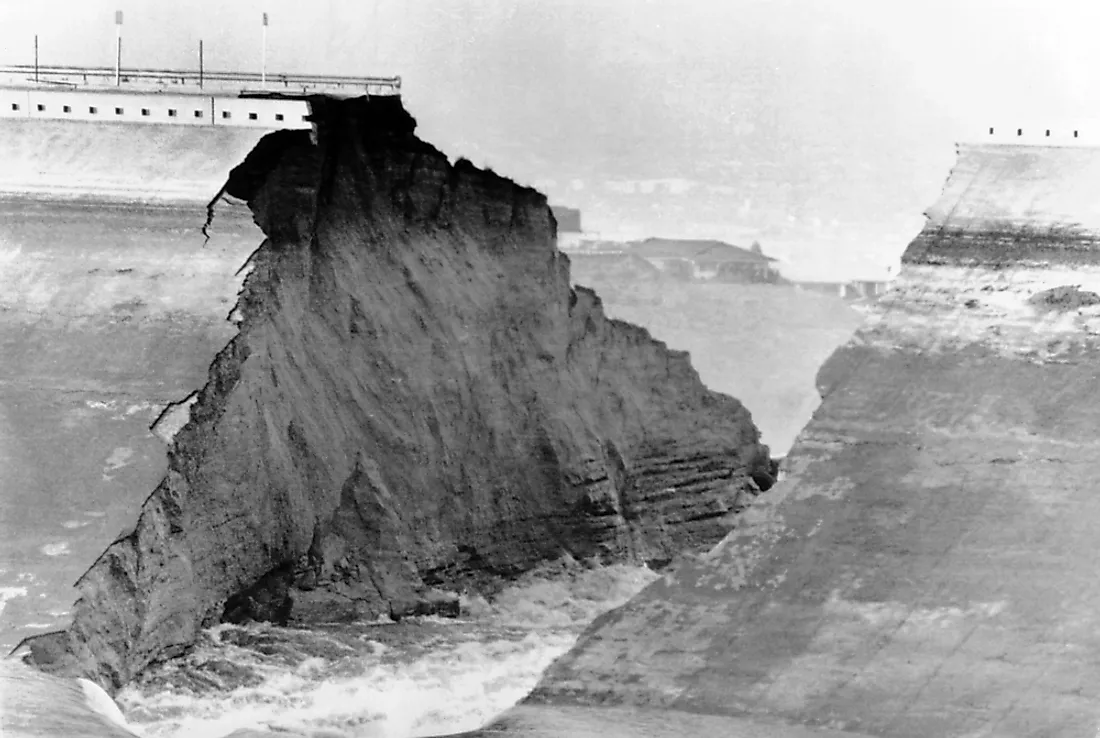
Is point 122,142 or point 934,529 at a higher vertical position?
point 122,142

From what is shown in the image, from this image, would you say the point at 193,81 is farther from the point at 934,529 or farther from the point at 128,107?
the point at 934,529

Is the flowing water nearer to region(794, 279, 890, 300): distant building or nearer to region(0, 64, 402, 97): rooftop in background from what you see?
region(794, 279, 890, 300): distant building

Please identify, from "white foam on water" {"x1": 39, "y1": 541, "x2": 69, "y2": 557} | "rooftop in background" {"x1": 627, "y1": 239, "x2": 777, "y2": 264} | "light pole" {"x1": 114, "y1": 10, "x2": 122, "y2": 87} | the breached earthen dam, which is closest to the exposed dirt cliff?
the breached earthen dam

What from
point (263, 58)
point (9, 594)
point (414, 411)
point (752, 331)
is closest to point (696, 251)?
point (752, 331)

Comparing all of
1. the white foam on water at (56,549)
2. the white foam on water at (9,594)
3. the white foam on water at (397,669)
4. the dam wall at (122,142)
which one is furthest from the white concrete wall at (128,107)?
the white foam on water at (397,669)

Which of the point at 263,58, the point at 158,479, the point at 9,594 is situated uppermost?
the point at 263,58

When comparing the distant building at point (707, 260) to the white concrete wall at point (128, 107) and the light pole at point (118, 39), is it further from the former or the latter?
the light pole at point (118, 39)
